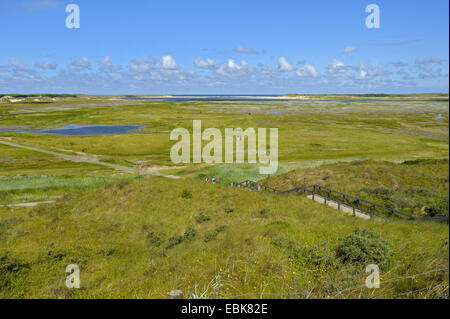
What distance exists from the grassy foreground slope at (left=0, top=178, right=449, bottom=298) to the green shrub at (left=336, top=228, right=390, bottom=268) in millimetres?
86

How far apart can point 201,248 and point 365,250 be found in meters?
6.61

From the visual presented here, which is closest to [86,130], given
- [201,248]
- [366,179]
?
[366,179]

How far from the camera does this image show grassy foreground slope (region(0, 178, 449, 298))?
6.53 meters

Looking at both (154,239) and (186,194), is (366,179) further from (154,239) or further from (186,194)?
(154,239)

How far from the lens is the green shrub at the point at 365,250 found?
7414 mm

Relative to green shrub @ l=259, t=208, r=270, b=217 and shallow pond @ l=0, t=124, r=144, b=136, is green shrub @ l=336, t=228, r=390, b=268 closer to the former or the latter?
green shrub @ l=259, t=208, r=270, b=217

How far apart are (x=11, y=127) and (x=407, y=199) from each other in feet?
235

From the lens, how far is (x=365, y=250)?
25.6 feet

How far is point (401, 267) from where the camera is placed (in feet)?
22.3

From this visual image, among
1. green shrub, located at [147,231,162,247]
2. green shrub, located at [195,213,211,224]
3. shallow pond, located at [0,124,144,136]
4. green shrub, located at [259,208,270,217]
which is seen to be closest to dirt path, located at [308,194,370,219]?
green shrub, located at [259,208,270,217]

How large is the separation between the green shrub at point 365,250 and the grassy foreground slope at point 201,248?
0.09 m

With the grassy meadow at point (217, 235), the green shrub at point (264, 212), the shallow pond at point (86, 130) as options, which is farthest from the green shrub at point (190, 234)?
the shallow pond at point (86, 130)

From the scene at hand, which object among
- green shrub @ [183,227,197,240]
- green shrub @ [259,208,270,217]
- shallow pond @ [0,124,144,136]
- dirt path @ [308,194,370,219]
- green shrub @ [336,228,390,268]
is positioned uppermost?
shallow pond @ [0,124,144,136]
